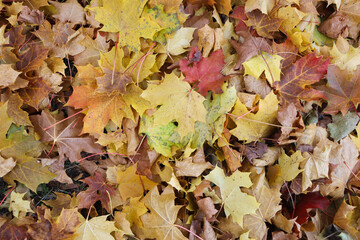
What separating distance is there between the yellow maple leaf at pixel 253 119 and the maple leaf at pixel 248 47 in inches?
8.5

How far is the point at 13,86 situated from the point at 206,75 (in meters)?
0.87

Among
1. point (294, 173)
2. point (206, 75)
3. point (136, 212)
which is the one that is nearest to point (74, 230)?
point (136, 212)

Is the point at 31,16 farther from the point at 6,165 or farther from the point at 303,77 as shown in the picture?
the point at 303,77

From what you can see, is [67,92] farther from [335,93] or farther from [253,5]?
[335,93]

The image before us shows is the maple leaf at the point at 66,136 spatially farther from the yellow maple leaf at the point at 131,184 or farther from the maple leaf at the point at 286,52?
the maple leaf at the point at 286,52

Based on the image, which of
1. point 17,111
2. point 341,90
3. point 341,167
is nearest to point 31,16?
point 17,111

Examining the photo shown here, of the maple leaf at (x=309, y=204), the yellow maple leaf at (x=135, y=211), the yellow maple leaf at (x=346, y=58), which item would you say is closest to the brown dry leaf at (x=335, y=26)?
the yellow maple leaf at (x=346, y=58)

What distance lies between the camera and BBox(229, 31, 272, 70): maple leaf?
1403 mm

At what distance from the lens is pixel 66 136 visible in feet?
4.56

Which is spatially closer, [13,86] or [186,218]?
[13,86]

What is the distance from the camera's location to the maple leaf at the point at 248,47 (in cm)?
140

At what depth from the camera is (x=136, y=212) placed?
53.1 inches

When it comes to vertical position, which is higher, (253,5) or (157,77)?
(253,5)

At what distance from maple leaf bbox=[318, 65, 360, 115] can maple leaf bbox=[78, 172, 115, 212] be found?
118 cm
